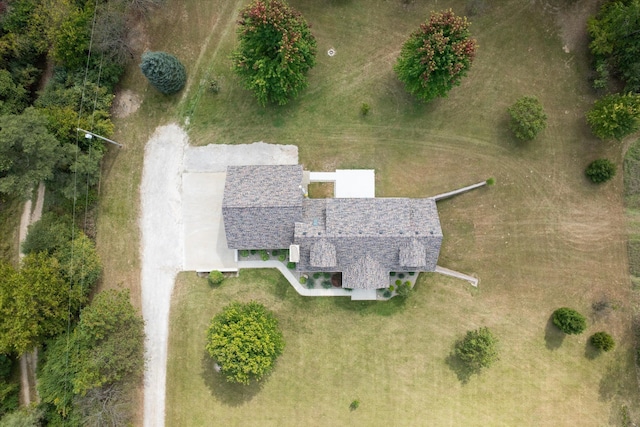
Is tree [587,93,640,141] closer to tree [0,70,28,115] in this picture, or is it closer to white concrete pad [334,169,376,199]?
white concrete pad [334,169,376,199]

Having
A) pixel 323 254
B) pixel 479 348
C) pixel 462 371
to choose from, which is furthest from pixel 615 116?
pixel 323 254

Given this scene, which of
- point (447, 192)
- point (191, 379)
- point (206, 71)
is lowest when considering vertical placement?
point (191, 379)

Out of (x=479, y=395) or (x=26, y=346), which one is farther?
(x=479, y=395)

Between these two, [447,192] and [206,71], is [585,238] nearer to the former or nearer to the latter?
[447,192]

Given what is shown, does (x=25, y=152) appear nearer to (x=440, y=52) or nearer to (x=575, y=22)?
(x=440, y=52)

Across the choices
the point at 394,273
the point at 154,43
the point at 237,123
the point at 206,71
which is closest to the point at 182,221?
the point at 237,123

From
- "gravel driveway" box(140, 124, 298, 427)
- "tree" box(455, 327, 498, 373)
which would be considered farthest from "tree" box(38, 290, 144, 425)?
"tree" box(455, 327, 498, 373)

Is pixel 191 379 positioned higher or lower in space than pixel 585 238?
lower
